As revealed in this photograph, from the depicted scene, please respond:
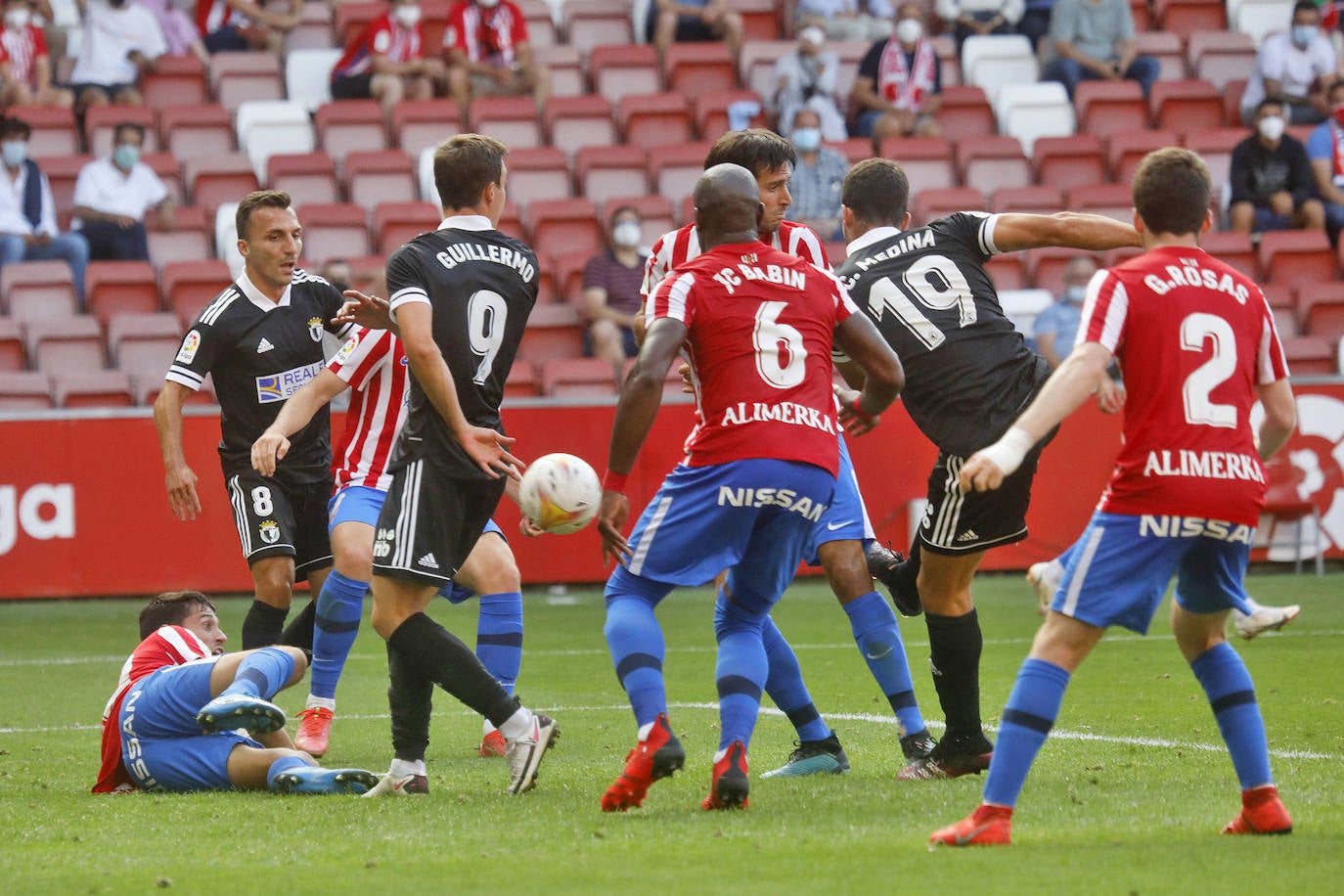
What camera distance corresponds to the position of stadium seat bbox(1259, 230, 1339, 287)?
637 inches

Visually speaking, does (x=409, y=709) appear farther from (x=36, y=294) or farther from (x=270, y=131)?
(x=270, y=131)

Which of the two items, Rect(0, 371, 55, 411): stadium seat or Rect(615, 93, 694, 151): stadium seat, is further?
Rect(615, 93, 694, 151): stadium seat

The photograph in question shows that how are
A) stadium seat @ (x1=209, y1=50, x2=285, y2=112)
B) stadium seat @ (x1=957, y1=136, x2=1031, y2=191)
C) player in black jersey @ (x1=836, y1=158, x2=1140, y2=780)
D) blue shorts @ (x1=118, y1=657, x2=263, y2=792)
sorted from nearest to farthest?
blue shorts @ (x1=118, y1=657, x2=263, y2=792) → player in black jersey @ (x1=836, y1=158, x2=1140, y2=780) → stadium seat @ (x1=957, y1=136, x2=1031, y2=191) → stadium seat @ (x1=209, y1=50, x2=285, y2=112)


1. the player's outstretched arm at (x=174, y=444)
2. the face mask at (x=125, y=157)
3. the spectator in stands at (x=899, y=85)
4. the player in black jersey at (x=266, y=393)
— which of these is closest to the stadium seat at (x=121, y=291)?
the face mask at (x=125, y=157)

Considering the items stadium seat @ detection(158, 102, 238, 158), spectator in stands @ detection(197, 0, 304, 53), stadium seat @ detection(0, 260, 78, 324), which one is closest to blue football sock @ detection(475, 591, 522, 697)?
stadium seat @ detection(0, 260, 78, 324)

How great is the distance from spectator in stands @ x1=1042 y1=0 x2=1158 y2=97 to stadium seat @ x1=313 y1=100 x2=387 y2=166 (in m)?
Result: 7.25

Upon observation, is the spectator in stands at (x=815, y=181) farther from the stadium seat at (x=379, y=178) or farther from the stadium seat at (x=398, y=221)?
the stadium seat at (x=379, y=178)

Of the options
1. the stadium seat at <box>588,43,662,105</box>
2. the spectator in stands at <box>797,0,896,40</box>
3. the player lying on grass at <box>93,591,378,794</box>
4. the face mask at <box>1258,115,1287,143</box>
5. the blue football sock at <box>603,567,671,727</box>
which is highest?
the spectator in stands at <box>797,0,896,40</box>

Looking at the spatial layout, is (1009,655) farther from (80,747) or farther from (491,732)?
(80,747)

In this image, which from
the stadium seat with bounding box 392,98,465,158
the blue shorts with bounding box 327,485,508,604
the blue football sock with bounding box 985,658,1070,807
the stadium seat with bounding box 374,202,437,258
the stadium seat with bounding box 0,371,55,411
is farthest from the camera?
the stadium seat with bounding box 392,98,465,158

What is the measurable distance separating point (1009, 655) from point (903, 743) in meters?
3.76

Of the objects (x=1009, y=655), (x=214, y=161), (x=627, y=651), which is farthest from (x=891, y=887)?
(x=214, y=161)

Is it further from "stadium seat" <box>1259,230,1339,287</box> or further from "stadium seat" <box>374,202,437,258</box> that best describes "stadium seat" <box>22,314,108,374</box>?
"stadium seat" <box>1259,230,1339,287</box>

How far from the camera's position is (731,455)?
534 centimetres
